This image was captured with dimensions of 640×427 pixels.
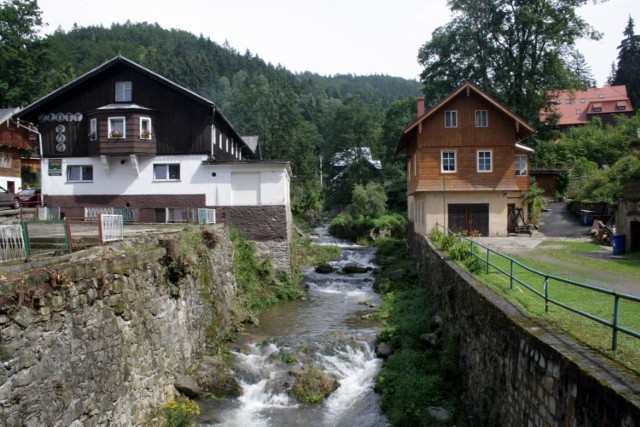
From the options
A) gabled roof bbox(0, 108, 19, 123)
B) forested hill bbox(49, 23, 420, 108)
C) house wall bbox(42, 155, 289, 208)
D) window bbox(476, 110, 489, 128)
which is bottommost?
house wall bbox(42, 155, 289, 208)

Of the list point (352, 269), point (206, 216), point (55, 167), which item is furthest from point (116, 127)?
point (352, 269)

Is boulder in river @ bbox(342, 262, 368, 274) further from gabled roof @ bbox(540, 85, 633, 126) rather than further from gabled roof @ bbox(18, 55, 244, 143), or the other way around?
gabled roof @ bbox(540, 85, 633, 126)

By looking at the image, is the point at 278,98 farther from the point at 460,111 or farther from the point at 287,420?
the point at 287,420

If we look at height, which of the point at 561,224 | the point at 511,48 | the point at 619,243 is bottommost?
the point at 619,243

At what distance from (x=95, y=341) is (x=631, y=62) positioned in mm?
89753

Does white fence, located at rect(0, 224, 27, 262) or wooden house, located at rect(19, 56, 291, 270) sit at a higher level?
wooden house, located at rect(19, 56, 291, 270)

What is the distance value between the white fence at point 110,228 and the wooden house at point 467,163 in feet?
61.3

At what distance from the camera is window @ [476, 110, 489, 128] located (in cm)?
2831

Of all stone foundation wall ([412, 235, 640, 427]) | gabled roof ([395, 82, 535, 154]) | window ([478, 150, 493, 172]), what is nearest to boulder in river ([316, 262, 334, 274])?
gabled roof ([395, 82, 535, 154])

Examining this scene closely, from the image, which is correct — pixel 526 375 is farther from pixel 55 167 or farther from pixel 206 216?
pixel 55 167

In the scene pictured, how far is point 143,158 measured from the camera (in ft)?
90.7

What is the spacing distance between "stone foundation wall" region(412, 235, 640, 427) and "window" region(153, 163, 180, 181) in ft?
61.8

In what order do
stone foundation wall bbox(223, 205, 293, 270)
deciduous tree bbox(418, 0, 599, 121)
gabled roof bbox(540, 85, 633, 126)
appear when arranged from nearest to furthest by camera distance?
stone foundation wall bbox(223, 205, 293, 270)
deciduous tree bbox(418, 0, 599, 121)
gabled roof bbox(540, 85, 633, 126)

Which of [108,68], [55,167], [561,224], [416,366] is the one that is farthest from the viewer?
[561,224]
